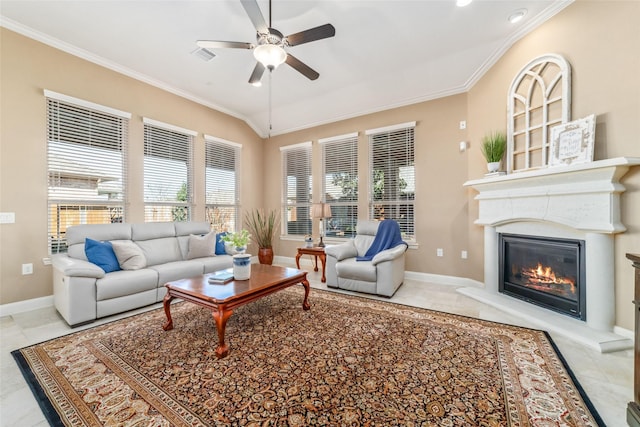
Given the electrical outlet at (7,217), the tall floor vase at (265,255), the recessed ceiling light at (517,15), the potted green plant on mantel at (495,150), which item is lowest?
the tall floor vase at (265,255)

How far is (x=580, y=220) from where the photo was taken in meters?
2.50

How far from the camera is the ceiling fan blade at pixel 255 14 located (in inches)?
80.8

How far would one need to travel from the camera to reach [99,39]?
128 inches

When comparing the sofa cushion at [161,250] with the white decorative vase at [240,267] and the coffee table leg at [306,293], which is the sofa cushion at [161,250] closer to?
the white decorative vase at [240,267]

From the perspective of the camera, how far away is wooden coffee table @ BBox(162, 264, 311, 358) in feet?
7.01

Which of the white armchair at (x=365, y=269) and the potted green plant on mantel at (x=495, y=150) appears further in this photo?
the white armchair at (x=365, y=269)

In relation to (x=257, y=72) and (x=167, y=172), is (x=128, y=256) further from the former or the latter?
(x=257, y=72)

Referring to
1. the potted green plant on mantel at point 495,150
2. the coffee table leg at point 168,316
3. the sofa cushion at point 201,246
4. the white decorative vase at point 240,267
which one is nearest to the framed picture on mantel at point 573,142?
the potted green plant on mantel at point 495,150

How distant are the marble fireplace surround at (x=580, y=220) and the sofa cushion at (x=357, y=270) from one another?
142 cm

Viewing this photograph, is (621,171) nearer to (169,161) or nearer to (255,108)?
(255,108)

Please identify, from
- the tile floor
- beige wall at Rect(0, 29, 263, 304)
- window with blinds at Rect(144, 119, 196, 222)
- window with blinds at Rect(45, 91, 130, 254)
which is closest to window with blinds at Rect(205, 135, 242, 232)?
window with blinds at Rect(144, 119, 196, 222)

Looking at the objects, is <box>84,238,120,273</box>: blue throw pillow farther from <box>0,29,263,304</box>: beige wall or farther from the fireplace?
the fireplace

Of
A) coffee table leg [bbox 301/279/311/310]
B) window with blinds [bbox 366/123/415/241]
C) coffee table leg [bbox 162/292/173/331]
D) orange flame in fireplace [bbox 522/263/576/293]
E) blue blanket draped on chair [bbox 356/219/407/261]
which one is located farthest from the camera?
window with blinds [bbox 366/123/415/241]

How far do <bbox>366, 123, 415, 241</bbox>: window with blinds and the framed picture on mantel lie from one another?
201cm
